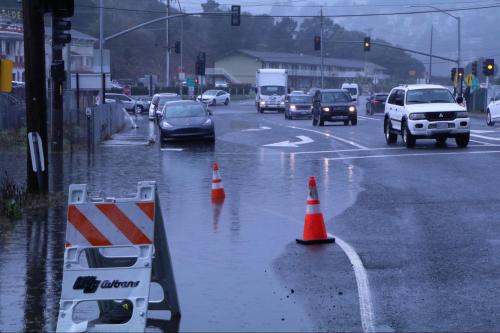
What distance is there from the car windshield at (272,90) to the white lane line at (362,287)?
55926mm

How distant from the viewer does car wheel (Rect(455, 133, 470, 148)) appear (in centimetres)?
2758

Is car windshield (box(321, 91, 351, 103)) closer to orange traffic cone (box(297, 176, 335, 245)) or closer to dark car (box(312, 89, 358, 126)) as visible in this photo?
dark car (box(312, 89, 358, 126))

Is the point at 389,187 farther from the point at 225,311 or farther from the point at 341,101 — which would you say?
the point at 341,101

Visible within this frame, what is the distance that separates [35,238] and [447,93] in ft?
60.5

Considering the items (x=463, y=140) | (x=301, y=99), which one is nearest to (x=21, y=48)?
(x=301, y=99)

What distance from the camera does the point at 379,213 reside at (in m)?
→ 14.7

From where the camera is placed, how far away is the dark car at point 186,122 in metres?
31.1

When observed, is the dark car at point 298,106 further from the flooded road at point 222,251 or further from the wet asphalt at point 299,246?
the flooded road at point 222,251

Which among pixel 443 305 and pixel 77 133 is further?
pixel 77 133

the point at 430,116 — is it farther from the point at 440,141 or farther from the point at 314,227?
the point at 314,227

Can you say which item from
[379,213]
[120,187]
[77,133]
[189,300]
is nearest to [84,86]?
[77,133]

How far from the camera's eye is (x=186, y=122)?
31562 mm

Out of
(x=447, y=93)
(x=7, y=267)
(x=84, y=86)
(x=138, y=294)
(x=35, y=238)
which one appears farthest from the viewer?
(x=84, y=86)

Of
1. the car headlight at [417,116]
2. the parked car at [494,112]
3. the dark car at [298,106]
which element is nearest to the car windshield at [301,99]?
the dark car at [298,106]
